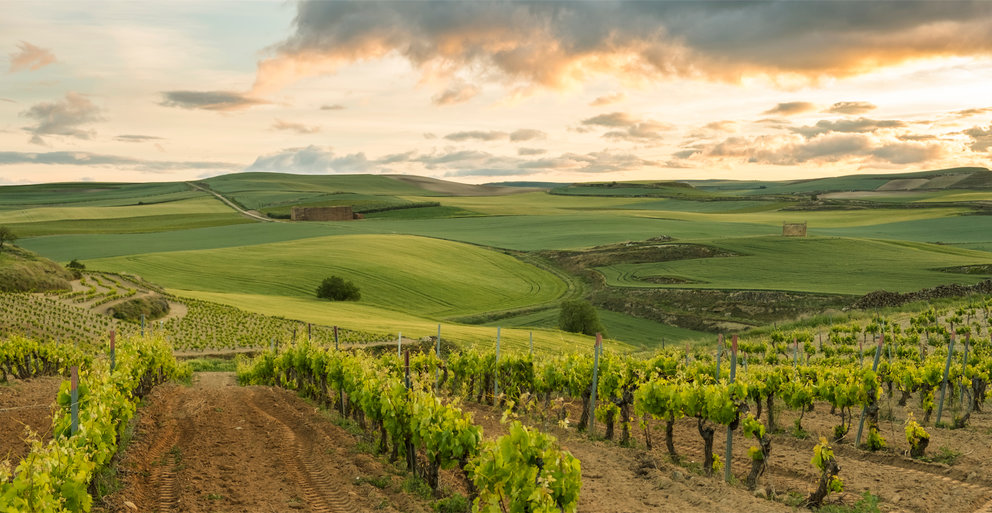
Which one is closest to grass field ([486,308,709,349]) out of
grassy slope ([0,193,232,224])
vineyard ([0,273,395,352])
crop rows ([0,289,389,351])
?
vineyard ([0,273,395,352])

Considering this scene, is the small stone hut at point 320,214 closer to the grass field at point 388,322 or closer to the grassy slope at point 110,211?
the grassy slope at point 110,211

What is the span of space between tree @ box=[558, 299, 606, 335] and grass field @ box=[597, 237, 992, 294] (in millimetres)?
17120

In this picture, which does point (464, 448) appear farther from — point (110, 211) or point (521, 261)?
point (110, 211)

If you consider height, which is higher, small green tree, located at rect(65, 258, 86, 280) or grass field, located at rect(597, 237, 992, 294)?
grass field, located at rect(597, 237, 992, 294)

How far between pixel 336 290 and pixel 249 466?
5266 cm

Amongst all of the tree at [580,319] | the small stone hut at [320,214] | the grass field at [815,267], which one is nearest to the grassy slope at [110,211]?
the small stone hut at [320,214]

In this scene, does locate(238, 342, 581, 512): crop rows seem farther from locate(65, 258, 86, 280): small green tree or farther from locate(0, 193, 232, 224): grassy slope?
locate(0, 193, 232, 224): grassy slope

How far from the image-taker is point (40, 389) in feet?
77.9

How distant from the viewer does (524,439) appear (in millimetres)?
10906

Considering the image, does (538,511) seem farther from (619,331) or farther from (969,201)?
(969,201)

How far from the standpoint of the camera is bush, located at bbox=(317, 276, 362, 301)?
219 ft

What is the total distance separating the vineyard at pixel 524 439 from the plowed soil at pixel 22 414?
212mm

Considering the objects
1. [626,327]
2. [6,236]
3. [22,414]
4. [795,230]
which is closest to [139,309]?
[22,414]

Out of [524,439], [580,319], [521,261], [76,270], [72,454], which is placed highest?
[524,439]
